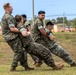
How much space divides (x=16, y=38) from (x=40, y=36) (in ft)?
5.75

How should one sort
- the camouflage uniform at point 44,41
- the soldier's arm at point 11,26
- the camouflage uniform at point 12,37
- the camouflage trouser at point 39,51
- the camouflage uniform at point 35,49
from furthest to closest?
the camouflage uniform at point 44,41 < the camouflage trouser at point 39,51 < the camouflage uniform at point 35,49 < the camouflage uniform at point 12,37 < the soldier's arm at point 11,26

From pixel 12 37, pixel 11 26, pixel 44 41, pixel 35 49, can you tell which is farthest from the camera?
pixel 44 41

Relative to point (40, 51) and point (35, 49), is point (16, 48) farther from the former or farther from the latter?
point (40, 51)

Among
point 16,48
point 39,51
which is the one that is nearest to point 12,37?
point 16,48

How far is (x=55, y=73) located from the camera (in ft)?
32.7

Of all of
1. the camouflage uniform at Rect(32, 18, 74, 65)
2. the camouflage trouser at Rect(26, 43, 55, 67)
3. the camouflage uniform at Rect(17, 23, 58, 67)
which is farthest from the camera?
the camouflage uniform at Rect(32, 18, 74, 65)

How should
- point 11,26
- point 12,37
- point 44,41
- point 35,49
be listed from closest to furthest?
point 11,26 → point 12,37 → point 35,49 → point 44,41

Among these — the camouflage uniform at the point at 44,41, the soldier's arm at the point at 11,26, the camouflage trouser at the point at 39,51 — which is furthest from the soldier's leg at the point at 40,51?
the camouflage uniform at the point at 44,41

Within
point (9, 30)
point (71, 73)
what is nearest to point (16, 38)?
point (9, 30)

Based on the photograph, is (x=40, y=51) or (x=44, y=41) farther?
(x=44, y=41)

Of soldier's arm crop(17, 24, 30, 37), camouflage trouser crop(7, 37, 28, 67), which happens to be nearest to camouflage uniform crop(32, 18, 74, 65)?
soldier's arm crop(17, 24, 30, 37)

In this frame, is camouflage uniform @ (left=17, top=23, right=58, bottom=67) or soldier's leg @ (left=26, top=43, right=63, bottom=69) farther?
soldier's leg @ (left=26, top=43, right=63, bottom=69)

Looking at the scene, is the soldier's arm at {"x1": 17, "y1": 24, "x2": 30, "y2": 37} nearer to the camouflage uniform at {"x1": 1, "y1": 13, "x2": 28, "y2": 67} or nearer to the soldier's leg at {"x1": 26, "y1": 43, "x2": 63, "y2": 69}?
the camouflage uniform at {"x1": 1, "y1": 13, "x2": 28, "y2": 67}

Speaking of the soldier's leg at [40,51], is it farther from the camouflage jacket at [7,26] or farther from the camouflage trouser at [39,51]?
the camouflage jacket at [7,26]
